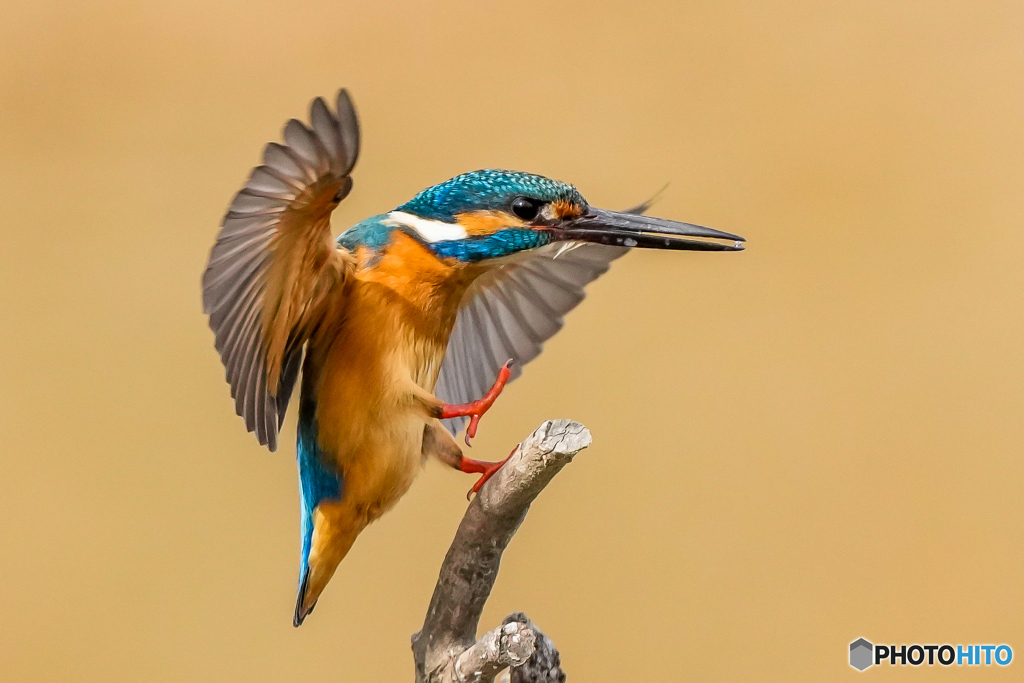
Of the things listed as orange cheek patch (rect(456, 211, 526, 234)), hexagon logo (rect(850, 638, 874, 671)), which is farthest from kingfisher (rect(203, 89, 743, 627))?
hexagon logo (rect(850, 638, 874, 671))

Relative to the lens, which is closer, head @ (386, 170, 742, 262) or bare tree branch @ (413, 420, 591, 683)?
bare tree branch @ (413, 420, 591, 683)

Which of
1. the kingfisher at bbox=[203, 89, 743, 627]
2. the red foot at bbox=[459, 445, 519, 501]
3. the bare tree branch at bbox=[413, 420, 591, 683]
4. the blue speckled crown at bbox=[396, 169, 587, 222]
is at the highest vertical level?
the blue speckled crown at bbox=[396, 169, 587, 222]

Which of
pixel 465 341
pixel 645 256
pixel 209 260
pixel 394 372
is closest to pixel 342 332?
pixel 394 372

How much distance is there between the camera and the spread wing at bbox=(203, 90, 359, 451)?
815 millimetres

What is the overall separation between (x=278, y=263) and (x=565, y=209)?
1.05 ft

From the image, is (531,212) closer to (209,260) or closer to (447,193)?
(447,193)

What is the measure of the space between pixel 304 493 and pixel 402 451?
0.45 ft

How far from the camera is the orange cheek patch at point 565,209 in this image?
3.41 feet

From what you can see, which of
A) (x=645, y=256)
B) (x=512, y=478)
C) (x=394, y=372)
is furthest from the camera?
(x=645, y=256)

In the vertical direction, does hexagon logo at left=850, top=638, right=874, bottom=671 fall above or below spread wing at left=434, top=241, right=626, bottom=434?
below

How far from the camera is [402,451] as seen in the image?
1017 mm

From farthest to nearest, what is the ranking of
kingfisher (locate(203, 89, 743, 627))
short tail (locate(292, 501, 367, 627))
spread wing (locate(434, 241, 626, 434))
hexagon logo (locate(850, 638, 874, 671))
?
hexagon logo (locate(850, 638, 874, 671))
spread wing (locate(434, 241, 626, 434))
short tail (locate(292, 501, 367, 627))
kingfisher (locate(203, 89, 743, 627))

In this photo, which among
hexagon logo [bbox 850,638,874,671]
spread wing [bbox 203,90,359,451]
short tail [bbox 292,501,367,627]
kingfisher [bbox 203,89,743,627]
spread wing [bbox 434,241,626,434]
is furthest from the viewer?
hexagon logo [bbox 850,638,874,671]

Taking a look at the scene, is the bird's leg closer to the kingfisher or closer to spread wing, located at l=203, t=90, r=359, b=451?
the kingfisher
